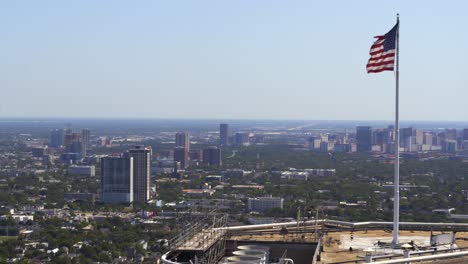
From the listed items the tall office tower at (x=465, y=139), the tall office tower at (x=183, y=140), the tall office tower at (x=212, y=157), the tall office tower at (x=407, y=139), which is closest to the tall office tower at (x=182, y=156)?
the tall office tower at (x=212, y=157)

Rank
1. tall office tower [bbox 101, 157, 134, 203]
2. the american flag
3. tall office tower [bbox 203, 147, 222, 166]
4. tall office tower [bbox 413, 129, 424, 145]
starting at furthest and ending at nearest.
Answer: tall office tower [bbox 413, 129, 424, 145] → tall office tower [bbox 203, 147, 222, 166] → tall office tower [bbox 101, 157, 134, 203] → the american flag

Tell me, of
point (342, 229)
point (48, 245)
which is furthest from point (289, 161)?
point (342, 229)

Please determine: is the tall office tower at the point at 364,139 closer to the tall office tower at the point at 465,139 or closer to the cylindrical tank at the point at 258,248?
the tall office tower at the point at 465,139

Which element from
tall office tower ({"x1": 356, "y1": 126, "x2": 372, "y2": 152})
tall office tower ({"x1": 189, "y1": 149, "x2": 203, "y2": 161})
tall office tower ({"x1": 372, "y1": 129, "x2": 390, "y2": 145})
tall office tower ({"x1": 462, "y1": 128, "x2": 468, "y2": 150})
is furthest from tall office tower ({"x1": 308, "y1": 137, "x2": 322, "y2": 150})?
tall office tower ({"x1": 189, "y1": 149, "x2": 203, "y2": 161})

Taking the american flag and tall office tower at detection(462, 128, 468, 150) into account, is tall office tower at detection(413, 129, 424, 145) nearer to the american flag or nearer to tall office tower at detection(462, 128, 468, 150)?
tall office tower at detection(462, 128, 468, 150)

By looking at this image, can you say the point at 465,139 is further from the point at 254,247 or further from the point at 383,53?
the point at 254,247

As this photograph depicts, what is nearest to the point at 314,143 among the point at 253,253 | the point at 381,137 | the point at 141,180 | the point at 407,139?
the point at 381,137
